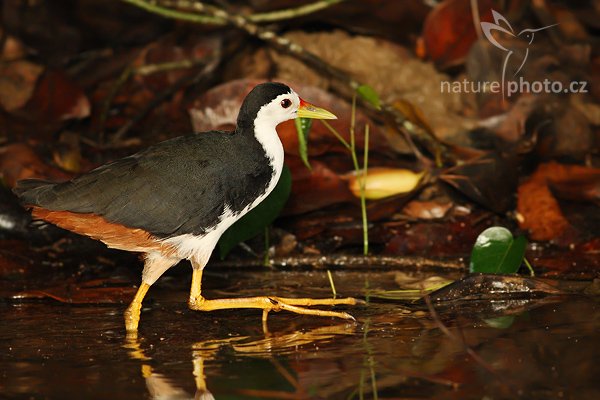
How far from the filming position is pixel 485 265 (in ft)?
15.7

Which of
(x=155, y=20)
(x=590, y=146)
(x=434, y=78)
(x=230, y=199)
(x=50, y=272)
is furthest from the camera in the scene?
(x=155, y=20)

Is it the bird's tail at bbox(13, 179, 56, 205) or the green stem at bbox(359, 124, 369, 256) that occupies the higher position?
the bird's tail at bbox(13, 179, 56, 205)

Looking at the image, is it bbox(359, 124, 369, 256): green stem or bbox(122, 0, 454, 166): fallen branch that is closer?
bbox(359, 124, 369, 256): green stem

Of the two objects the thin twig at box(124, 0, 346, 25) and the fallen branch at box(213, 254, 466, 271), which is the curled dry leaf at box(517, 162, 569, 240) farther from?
the thin twig at box(124, 0, 346, 25)

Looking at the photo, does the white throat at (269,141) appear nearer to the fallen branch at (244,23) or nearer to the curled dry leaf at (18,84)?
the fallen branch at (244,23)

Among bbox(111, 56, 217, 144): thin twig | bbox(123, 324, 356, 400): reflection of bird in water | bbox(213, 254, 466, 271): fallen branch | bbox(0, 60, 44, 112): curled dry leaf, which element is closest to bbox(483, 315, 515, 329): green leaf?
bbox(123, 324, 356, 400): reflection of bird in water

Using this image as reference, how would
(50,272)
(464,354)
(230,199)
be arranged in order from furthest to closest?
(50,272) → (230,199) → (464,354)

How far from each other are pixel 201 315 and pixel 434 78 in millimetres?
3380

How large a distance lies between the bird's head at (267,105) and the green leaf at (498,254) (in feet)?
3.63

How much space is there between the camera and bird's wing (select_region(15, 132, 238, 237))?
14.4ft

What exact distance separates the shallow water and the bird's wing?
1.53ft

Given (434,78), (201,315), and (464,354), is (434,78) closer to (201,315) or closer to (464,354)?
(201,315)

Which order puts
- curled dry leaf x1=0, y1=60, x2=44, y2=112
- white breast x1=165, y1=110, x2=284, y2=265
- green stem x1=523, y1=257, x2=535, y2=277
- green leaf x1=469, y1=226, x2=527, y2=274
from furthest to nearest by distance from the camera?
curled dry leaf x1=0, y1=60, x2=44, y2=112 < green stem x1=523, y1=257, x2=535, y2=277 < green leaf x1=469, y1=226, x2=527, y2=274 < white breast x1=165, y1=110, x2=284, y2=265

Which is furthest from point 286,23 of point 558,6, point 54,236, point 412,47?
point 54,236
